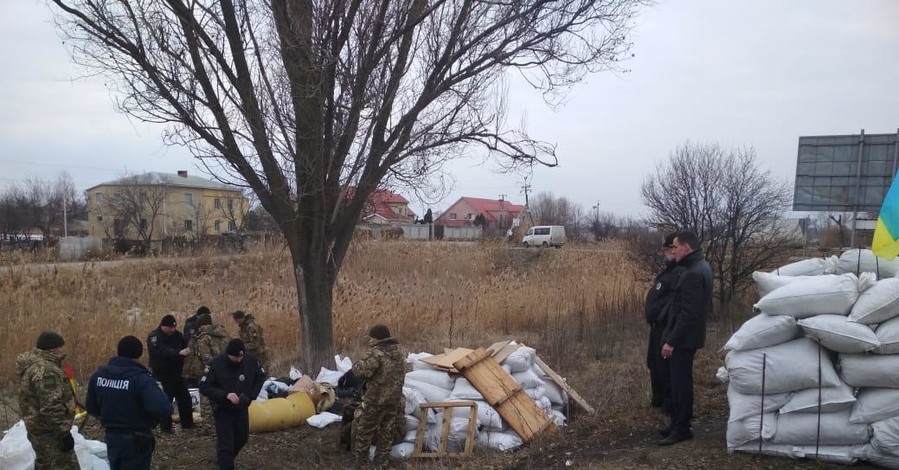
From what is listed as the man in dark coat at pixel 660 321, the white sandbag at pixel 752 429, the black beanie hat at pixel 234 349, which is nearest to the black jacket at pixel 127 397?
the black beanie hat at pixel 234 349

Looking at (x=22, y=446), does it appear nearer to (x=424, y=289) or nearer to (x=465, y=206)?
(x=424, y=289)

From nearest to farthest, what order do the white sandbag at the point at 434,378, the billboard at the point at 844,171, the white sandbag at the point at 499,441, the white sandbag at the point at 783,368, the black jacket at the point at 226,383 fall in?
1. the white sandbag at the point at 783,368
2. the black jacket at the point at 226,383
3. the white sandbag at the point at 499,441
4. the white sandbag at the point at 434,378
5. the billboard at the point at 844,171

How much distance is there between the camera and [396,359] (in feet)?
19.3

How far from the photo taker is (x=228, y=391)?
17.4ft

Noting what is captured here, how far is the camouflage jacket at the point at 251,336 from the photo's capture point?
24.6 ft

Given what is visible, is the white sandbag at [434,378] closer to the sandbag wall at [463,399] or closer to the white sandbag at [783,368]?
the sandbag wall at [463,399]

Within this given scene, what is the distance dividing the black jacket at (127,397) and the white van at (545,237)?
31552mm

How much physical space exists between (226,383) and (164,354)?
1838 mm

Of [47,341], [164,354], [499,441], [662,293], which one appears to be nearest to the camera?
[47,341]

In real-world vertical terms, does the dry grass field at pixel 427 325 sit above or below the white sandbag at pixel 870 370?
below

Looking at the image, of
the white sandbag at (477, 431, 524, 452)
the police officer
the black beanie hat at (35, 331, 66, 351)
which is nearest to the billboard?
the white sandbag at (477, 431, 524, 452)

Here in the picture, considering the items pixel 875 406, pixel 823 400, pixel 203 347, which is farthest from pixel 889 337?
pixel 203 347

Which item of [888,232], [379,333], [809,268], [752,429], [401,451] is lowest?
[401,451]

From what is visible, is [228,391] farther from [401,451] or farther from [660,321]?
[660,321]
